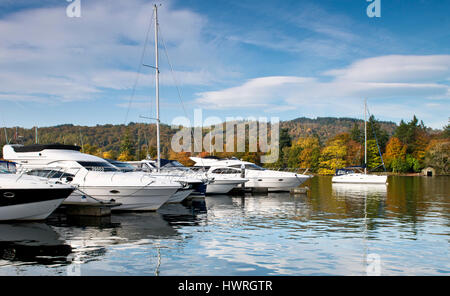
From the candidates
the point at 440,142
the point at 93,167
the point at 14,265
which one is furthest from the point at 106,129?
the point at 14,265

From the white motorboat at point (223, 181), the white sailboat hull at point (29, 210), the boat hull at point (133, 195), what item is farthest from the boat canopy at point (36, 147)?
the white motorboat at point (223, 181)

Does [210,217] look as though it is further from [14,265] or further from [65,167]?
[14,265]

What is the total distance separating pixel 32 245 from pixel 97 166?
8.92m

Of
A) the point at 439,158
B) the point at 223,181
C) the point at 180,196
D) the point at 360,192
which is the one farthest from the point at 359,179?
the point at 439,158

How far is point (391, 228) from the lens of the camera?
16578mm

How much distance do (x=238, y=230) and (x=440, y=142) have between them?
327ft

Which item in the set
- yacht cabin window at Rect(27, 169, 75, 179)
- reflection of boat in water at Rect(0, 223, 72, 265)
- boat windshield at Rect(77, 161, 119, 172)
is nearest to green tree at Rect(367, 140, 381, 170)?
boat windshield at Rect(77, 161, 119, 172)

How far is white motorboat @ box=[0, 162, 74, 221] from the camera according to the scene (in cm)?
1564

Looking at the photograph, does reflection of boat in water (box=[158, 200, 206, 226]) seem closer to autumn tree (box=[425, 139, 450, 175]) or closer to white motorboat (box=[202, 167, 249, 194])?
white motorboat (box=[202, 167, 249, 194])

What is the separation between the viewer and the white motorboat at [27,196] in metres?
15.6

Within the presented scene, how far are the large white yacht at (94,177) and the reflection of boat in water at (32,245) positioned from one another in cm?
399

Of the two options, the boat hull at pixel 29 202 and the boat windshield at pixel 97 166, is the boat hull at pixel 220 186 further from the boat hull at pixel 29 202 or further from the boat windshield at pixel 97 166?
the boat hull at pixel 29 202
